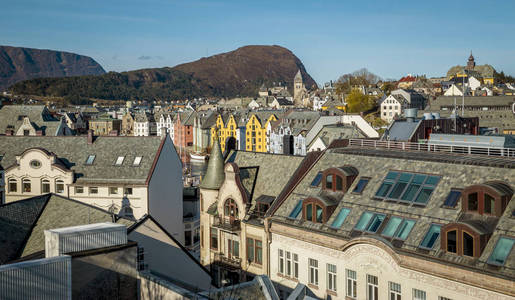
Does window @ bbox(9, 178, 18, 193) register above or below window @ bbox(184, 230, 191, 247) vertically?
above

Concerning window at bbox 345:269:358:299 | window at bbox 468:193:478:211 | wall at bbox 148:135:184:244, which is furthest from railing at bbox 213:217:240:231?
window at bbox 468:193:478:211

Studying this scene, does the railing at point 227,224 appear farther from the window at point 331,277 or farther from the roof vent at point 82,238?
the roof vent at point 82,238

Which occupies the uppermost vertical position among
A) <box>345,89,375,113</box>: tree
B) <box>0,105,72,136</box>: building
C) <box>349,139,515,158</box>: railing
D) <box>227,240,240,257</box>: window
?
<box>345,89,375,113</box>: tree

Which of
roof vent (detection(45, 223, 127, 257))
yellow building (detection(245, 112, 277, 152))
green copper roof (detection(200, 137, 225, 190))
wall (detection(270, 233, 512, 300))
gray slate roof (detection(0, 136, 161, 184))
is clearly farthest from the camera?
yellow building (detection(245, 112, 277, 152))

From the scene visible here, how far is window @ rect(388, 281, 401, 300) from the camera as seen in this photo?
25141 mm

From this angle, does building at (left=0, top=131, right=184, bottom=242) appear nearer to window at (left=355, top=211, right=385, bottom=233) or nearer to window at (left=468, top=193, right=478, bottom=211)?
window at (left=355, top=211, right=385, bottom=233)

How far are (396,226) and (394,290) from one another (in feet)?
10.00

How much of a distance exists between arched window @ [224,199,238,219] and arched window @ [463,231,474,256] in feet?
54.6

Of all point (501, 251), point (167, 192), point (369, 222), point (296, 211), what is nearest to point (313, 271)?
point (296, 211)

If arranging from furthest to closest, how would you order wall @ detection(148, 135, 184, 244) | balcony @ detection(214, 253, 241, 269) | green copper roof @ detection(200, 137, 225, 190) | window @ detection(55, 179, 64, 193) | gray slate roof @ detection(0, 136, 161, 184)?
window @ detection(55, 179, 64, 193) < gray slate roof @ detection(0, 136, 161, 184) < wall @ detection(148, 135, 184, 244) < green copper roof @ detection(200, 137, 225, 190) < balcony @ detection(214, 253, 241, 269)

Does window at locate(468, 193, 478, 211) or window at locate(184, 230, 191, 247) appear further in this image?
window at locate(184, 230, 191, 247)

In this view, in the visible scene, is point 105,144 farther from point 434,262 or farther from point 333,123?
point 333,123

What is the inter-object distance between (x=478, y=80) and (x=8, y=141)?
6717 inches

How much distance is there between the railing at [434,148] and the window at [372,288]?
8.38 metres
